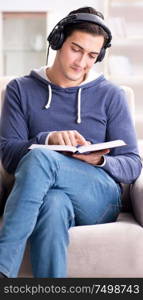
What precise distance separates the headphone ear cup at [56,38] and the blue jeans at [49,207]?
1.46ft

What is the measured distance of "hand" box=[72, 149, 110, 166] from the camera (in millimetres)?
1357

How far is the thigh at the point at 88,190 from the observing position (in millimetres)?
1308

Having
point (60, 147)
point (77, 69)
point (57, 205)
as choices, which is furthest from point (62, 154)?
point (77, 69)

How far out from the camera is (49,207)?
1.24 metres

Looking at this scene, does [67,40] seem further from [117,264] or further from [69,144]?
[117,264]

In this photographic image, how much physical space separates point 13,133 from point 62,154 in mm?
275

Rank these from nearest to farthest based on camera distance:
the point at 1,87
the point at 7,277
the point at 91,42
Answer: the point at 7,277, the point at 91,42, the point at 1,87

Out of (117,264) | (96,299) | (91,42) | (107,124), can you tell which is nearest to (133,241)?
(117,264)

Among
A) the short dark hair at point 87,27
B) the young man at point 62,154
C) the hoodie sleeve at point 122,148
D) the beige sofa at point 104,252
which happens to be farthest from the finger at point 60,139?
the short dark hair at point 87,27

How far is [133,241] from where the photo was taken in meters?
1.31

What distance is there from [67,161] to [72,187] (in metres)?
0.08

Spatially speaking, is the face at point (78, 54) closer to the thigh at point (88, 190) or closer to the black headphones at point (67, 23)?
the black headphones at point (67, 23)

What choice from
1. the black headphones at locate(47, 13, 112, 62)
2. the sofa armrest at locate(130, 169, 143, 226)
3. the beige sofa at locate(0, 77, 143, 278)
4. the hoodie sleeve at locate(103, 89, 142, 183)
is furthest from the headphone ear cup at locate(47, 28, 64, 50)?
the beige sofa at locate(0, 77, 143, 278)

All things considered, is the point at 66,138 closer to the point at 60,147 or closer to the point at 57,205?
the point at 60,147
